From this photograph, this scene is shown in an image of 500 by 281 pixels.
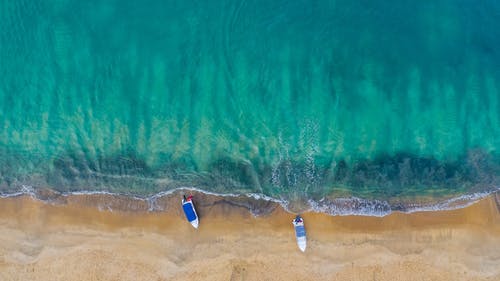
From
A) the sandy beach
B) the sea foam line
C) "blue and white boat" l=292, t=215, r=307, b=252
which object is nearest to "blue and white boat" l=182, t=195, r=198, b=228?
the sandy beach

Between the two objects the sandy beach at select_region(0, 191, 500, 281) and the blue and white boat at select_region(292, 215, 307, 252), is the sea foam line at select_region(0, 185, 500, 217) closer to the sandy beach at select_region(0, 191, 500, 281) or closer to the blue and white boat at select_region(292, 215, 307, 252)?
the sandy beach at select_region(0, 191, 500, 281)

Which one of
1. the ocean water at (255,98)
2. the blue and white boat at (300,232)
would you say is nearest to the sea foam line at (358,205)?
the ocean water at (255,98)

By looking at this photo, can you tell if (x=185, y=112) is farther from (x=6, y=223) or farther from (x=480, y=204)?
(x=480, y=204)

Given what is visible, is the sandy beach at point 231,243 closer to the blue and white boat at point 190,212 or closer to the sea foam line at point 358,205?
the sea foam line at point 358,205

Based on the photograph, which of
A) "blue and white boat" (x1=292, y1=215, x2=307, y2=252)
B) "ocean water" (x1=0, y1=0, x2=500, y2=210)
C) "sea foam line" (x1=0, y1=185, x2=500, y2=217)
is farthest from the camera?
"ocean water" (x1=0, y1=0, x2=500, y2=210)

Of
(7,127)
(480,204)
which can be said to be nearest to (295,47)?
(480,204)

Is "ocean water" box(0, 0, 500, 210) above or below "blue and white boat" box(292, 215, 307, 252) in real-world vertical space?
above
